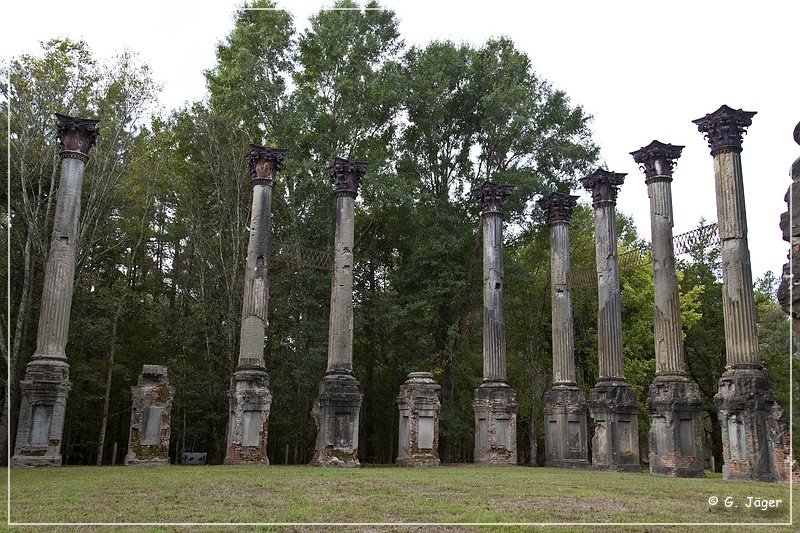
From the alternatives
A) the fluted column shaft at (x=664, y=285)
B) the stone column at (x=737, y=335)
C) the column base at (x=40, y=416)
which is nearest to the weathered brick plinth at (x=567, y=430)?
the fluted column shaft at (x=664, y=285)

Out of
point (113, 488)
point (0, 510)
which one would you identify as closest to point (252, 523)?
point (0, 510)

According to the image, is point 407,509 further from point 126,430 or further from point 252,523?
point 126,430

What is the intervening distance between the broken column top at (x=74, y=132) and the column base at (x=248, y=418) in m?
8.28

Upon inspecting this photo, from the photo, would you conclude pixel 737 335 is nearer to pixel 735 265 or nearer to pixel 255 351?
pixel 735 265

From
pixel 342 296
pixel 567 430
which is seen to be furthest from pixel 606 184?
pixel 342 296

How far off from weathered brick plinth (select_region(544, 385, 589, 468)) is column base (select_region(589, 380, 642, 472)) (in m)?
0.94

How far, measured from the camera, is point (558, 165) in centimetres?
3219

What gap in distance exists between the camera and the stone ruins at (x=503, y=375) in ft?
63.1

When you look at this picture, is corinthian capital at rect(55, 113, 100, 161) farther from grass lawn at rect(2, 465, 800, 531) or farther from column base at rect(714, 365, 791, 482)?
column base at rect(714, 365, 791, 482)

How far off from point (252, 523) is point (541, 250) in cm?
2830

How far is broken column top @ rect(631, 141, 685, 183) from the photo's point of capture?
23.1 metres

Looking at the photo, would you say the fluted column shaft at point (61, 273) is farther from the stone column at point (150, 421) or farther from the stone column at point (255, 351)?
the stone column at point (255, 351)

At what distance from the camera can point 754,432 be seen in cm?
1817

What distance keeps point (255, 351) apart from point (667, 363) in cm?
1246
